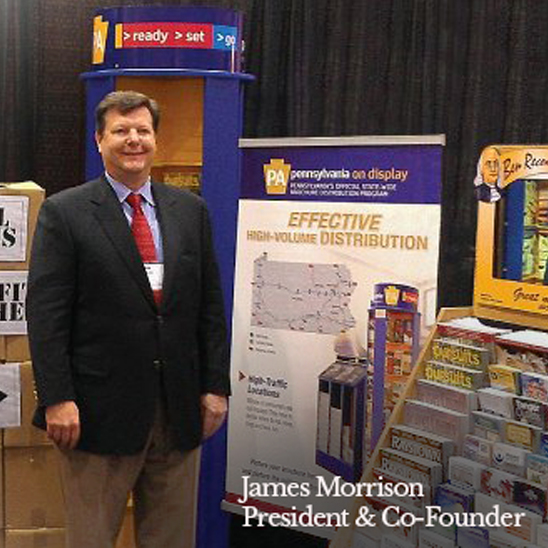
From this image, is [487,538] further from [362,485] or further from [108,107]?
[108,107]

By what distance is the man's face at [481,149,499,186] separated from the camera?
2.31 m

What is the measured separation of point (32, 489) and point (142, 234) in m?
0.97

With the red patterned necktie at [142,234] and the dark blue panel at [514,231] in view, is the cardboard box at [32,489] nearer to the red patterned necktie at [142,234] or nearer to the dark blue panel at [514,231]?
the red patterned necktie at [142,234]

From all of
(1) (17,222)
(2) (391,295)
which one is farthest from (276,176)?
(1) (17,222)

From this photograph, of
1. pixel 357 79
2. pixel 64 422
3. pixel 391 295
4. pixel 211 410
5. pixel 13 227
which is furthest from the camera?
pixel 357 79

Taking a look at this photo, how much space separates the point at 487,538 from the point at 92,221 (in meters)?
1.20

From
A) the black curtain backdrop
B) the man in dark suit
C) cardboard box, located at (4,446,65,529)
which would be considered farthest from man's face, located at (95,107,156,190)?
the black curtain backdrop

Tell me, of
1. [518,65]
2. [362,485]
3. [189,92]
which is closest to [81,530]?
[362,485]

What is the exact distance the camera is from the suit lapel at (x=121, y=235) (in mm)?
2219

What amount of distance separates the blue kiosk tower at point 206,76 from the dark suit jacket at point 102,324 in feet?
2.67

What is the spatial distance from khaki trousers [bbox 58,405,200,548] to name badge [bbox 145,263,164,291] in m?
0.31

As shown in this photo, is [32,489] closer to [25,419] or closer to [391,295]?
[25,419]

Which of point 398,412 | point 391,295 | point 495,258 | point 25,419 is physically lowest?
point 25,419

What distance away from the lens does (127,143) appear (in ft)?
7.37
